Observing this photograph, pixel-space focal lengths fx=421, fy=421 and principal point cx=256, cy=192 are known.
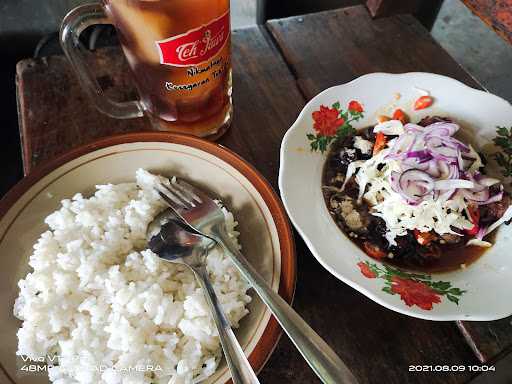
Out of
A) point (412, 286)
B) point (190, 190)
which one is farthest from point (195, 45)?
point (412, 286)

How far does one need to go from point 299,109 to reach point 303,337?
69cm

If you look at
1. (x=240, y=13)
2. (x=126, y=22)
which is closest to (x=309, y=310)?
(x=126, y=22)

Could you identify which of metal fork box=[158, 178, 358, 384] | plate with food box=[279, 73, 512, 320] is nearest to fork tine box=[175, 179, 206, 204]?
metal fork box=[158, 178, 358, 384]

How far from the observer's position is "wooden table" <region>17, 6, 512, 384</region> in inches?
30.9

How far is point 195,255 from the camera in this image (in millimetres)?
791

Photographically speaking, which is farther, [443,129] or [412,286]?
[443,129]

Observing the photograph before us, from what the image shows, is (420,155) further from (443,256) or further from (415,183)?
(443,256)

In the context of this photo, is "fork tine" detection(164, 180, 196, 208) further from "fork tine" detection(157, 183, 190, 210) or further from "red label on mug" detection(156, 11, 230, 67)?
"red label on mug" detection(156, 11, 230, 67)

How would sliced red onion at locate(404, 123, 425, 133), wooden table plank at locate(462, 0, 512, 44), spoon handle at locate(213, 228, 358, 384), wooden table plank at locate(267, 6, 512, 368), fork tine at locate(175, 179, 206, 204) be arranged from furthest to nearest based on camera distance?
wooden table plank at locate(267, 6, 512, 368) → wooden table plank at locate(462, 0, 512, 44) → sliced red onion at locate(404, 123, 425, 133) → fork tine at locate(175, 179, 206, 204) → spoon handle at locate(213, 228, 358, 384)

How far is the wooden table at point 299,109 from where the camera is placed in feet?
2.58

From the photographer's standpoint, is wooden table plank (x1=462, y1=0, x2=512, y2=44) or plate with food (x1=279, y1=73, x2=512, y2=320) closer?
plate with food (x1=279, y1=73, x2=512, y2=320)

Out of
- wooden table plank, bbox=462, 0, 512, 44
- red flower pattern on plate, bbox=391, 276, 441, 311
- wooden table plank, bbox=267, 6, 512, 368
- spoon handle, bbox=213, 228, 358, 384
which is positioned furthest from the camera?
wooden table plank, bbox=267, 6, 512, 368

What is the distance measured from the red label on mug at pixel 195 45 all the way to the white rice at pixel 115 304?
Answer: 0.99 ft

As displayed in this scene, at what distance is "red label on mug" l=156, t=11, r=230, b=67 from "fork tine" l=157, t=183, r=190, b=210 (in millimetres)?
253
